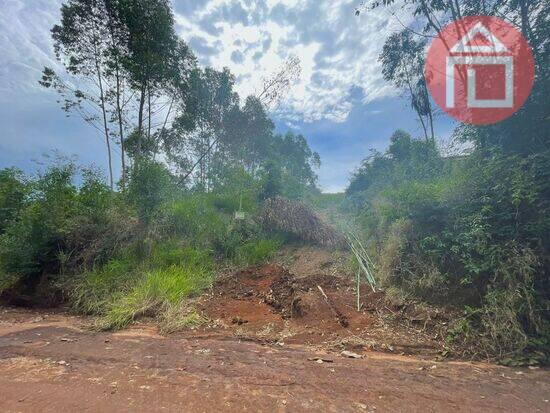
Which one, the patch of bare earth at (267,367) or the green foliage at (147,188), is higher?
the green foliage at (147,188)

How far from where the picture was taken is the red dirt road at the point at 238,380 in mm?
2227

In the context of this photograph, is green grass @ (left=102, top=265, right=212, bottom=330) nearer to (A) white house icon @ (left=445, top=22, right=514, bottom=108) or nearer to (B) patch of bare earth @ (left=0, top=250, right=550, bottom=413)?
(B) patch of bare earth @ (left=0, top=250, right=550, bottom=413)

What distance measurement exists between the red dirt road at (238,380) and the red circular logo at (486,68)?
→ 164 inches

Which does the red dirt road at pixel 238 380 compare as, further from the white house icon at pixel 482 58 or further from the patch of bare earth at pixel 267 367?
the white house icon at pixel 482 58

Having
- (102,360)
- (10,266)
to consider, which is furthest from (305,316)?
(10,266)

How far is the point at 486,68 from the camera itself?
5078mm

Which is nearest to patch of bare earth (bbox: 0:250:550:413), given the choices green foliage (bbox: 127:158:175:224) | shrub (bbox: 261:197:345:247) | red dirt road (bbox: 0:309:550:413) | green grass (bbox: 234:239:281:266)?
red dirt road (bbox: 0:309:550:413)

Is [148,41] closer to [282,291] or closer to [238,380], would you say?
[282,291]

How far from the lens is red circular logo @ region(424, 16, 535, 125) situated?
4.66 meters

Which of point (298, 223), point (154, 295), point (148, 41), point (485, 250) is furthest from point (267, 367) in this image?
point (148, 41)

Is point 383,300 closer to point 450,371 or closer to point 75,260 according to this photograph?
point 450,371

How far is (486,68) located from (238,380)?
248 inches

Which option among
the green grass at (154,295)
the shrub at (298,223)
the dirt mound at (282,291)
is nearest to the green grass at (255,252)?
the dirt mound at (282,291)

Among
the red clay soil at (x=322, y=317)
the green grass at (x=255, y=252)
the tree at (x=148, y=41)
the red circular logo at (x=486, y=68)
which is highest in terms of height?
the tree at (x=148, y=41)
